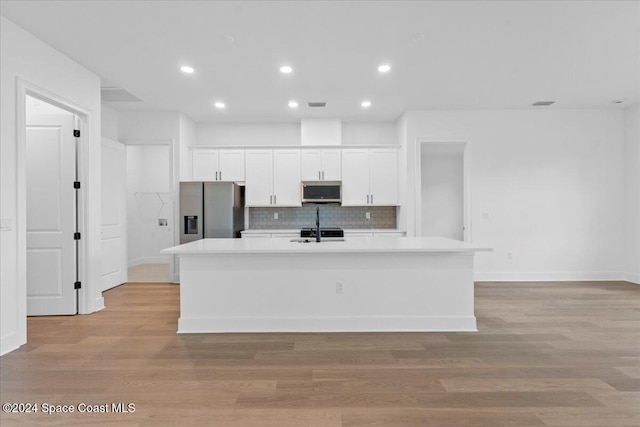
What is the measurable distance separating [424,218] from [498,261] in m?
1.99

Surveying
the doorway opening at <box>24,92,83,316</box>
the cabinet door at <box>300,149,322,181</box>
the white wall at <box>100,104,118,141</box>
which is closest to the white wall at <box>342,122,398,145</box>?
the cabinet door at <box>300,149,322,181</box>

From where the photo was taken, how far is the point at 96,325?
3.84 meters

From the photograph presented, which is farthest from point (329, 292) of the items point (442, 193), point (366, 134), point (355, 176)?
point (442, 193)

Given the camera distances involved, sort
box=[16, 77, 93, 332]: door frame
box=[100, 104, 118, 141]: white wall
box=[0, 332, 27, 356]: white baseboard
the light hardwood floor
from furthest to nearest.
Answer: box=[100, 104, 118, 141]: white wall
box=[16, 77, 93, 332]: door frame
box=[0, 332, 27, 356]: white baseboard
the light hardwood floor

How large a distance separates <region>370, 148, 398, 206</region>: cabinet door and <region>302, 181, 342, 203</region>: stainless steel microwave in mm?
615

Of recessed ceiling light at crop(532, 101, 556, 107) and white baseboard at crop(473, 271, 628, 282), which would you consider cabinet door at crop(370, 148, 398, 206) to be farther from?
recessed ceiling light at crop(532, 101, 556, 107)

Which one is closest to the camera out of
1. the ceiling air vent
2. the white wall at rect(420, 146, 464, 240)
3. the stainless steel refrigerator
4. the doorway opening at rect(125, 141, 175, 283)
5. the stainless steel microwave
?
the ceiling air vent

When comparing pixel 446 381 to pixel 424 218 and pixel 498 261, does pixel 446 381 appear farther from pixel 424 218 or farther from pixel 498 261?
pixel 424 218

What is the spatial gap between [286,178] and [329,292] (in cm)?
330

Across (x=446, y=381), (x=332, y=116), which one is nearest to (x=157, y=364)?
(x=446, y=381)

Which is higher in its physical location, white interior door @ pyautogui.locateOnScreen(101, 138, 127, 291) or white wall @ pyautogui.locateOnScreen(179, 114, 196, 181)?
white wall @ pyautogui.locateOnScreen(179, 114, 196, 181)

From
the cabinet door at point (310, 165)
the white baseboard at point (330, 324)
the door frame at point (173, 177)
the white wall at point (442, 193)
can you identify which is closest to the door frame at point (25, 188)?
the white baseboard at point (330, 324)

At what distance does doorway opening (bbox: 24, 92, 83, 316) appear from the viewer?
4.17 metres

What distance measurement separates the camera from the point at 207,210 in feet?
19.7
